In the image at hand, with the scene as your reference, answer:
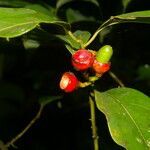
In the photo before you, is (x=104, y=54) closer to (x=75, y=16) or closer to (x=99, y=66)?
(x=99, y=66)

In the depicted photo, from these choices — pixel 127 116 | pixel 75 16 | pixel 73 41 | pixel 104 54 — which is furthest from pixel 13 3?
pixel 127 116

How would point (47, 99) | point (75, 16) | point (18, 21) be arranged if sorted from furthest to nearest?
point (47, 99) < point (75, 16) < point (18, 21)

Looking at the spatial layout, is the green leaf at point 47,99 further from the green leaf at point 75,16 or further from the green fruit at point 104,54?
the green fruit at point 104,54

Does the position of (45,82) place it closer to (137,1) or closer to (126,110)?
(137,1)

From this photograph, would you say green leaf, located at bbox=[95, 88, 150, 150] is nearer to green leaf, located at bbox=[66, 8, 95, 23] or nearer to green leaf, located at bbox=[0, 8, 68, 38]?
green leaf, located at bbox=[0, 8, 68, 38]

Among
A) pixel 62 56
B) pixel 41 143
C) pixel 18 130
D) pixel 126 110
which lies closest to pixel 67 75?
pixel 126 110
